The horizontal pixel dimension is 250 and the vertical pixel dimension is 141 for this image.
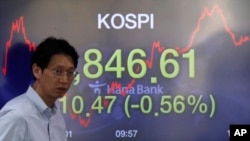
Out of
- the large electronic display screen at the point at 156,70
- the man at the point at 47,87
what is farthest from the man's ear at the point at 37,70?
the large electronic display screen at the point at 156,70

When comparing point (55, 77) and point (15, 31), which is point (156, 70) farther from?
point (55, 77)

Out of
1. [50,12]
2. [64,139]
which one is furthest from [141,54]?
[64,139]

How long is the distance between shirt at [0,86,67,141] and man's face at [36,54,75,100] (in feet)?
Answer: 0.12

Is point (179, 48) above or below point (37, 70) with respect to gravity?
above

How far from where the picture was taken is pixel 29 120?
4.32 ft

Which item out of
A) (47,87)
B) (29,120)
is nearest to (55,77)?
(47,87)

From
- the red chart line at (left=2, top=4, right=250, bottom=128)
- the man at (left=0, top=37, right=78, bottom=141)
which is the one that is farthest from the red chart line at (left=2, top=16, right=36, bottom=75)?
the man at (left=0, top=37, right=78, bottom=141)

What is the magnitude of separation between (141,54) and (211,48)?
1.33 ft

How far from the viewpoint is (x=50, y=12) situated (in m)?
2.52

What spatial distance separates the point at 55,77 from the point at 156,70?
1.15m

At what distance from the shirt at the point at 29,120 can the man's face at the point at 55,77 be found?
Result: 0.04m

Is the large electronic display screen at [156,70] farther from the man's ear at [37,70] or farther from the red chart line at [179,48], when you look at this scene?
the man's ear at [37,70]

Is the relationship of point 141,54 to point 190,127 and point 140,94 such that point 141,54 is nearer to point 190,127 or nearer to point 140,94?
point 140,94

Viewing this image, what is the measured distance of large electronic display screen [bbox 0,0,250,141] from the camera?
2.48 m
